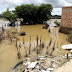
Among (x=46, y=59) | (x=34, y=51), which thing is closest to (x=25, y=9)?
(x=34, y=51)

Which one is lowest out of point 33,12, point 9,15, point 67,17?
point 67,17

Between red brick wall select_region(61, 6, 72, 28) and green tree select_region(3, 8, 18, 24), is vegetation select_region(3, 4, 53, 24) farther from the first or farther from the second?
red brick wall select_region(61, 6, 72, 28)

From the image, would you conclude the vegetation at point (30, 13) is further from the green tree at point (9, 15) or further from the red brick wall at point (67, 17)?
the red brick wall at point (67, 17)

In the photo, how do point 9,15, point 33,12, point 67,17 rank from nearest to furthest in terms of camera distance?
1. point 67,17
2. point 9,15
3. point 33,12

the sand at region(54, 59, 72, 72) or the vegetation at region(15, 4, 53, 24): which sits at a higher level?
the vegetation at region(15, 4, 53, 24)

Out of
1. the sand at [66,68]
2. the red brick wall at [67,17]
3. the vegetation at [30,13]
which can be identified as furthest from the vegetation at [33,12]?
the sand at [66,68]

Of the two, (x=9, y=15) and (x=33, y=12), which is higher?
(x=33, y=12)

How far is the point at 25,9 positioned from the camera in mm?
20453

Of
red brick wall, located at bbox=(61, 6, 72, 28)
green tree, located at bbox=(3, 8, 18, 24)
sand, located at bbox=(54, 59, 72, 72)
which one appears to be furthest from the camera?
green tree, located at bbox=(3, 8, 18, 24)

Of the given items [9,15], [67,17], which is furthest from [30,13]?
[67,17]

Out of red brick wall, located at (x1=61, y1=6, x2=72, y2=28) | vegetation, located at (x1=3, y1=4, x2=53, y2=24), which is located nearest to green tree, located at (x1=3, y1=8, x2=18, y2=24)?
vegetation, located at (x1=3, y1=4, x2=53, y2=24)

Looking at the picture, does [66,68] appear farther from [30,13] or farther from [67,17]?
[30,13]

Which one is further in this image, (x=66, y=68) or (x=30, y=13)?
(x=30, y=13)

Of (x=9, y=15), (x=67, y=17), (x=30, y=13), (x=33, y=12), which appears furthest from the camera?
(x=33, y=12)
